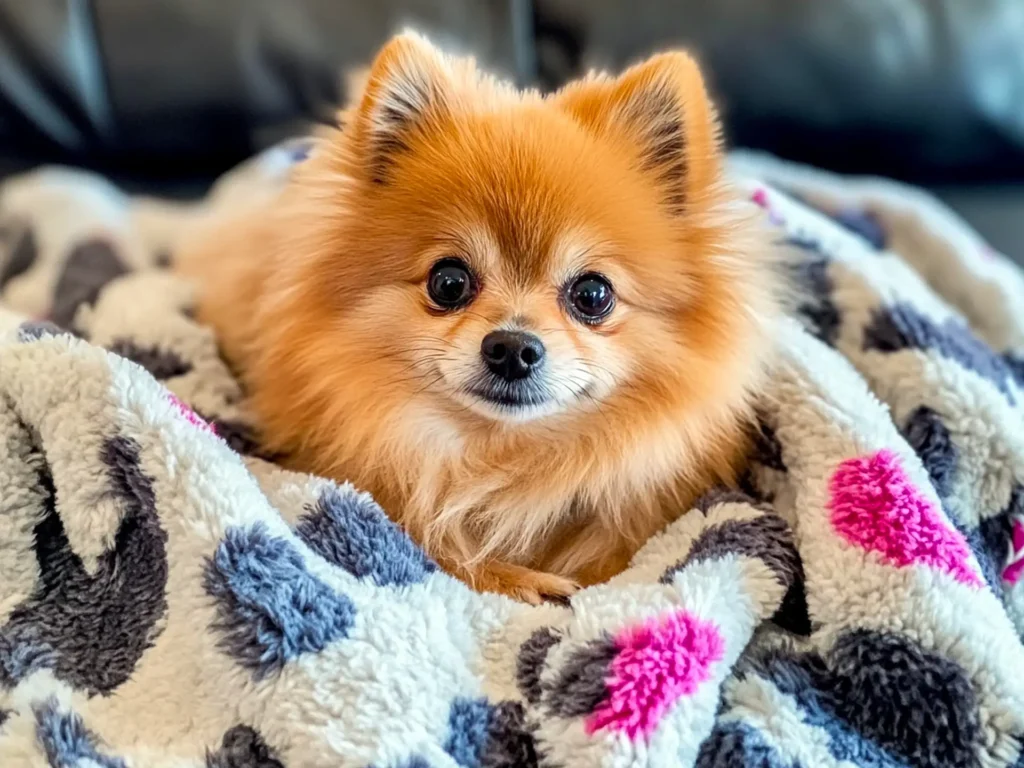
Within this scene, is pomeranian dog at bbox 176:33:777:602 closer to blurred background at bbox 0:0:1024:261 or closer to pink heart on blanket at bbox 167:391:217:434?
pink heart on blanket at bbox 167:391:217:434

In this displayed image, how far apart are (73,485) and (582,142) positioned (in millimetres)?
795

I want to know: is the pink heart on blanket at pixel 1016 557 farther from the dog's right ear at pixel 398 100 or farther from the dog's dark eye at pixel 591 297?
the dog's right ear at pixel 398 100

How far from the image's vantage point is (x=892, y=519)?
1.27 metres

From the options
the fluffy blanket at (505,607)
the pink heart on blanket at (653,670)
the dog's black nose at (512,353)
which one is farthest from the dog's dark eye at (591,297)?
the pink heart on blanket at (653,670)

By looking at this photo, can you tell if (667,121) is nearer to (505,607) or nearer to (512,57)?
(505,607)

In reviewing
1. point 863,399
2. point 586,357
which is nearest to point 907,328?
point 863,399

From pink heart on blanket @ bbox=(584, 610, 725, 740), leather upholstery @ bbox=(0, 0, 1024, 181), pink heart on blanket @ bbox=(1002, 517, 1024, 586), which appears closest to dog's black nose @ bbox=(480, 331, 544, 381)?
pink heart on blanket @ bbox=(584, 610, 725, 740)

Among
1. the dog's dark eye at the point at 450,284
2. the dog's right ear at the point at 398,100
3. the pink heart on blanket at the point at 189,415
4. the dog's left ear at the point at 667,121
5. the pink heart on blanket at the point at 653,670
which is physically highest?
the dog's left ear at the point at 667,121

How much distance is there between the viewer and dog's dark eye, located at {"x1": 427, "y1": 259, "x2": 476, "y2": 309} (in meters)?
1.41

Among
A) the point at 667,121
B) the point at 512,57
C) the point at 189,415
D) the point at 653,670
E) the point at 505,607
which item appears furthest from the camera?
the point at 512,57

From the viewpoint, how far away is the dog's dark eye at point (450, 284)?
4.62 feet

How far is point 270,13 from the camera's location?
2275 mm

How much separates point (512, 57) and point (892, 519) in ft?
4.72

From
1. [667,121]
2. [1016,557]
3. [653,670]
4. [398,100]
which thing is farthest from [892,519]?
[398,100]
